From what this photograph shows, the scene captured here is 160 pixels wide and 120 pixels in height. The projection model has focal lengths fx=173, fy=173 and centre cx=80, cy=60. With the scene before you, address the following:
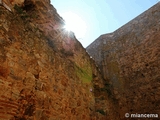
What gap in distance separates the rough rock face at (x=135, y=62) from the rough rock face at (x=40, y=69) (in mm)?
2027

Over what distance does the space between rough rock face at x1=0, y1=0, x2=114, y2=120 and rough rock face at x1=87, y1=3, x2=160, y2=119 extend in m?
2.03

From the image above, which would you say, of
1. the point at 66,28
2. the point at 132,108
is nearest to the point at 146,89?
the point at 132,108

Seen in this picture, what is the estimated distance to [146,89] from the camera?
252 inches

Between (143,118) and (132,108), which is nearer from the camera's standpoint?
(143,118)

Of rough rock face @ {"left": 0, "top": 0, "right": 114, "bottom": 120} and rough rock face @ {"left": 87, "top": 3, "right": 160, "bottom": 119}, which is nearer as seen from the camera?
rough rock face @ {"left": 0, "top": 0, "right": 114, "bottom": 120}

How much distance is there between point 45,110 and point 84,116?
1.68 meters

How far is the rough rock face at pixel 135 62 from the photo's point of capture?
634cm

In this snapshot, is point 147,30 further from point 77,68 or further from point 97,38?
point 77,68

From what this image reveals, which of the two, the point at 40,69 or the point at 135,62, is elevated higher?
the point at 135,62

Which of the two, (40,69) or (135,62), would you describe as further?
(135,62)

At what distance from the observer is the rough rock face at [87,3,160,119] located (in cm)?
634

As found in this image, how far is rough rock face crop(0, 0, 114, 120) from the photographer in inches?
89.8

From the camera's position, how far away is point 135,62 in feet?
23.7

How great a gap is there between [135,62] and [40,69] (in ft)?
17.1
